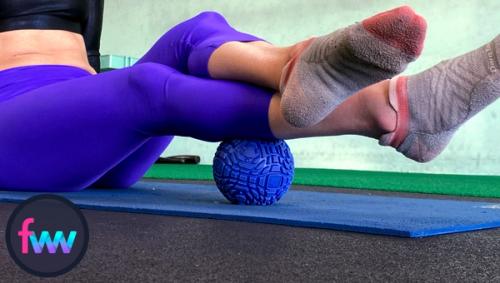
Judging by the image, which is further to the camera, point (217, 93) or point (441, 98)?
point (217, 93)

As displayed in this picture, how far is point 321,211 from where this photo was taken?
120 centimetres

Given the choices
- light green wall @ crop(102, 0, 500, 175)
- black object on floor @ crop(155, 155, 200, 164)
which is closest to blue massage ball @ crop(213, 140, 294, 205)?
light green wall @ crop(102, 0, 500, 175)

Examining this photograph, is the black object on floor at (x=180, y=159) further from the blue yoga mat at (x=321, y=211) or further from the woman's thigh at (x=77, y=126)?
the woman's thigh at (x=77, y=126)

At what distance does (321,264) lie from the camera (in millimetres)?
713

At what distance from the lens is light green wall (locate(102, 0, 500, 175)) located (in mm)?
3516

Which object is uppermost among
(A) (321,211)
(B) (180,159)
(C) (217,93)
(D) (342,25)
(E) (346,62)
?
(E) (346,62)

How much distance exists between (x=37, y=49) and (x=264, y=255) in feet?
3.17

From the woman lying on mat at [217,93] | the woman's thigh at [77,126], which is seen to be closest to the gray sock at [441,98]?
the woman lying on mat at [217,93]

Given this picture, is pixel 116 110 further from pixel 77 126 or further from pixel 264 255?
pixel 264 255

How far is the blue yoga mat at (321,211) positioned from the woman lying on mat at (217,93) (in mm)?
105

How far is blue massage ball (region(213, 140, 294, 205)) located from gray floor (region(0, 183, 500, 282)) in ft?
0.64

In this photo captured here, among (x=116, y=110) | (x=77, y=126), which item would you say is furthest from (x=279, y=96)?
(x=77, y=126)

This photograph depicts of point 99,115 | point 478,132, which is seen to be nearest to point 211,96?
point 99,115

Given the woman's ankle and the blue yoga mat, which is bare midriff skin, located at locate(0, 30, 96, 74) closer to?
the blue yoga mat
